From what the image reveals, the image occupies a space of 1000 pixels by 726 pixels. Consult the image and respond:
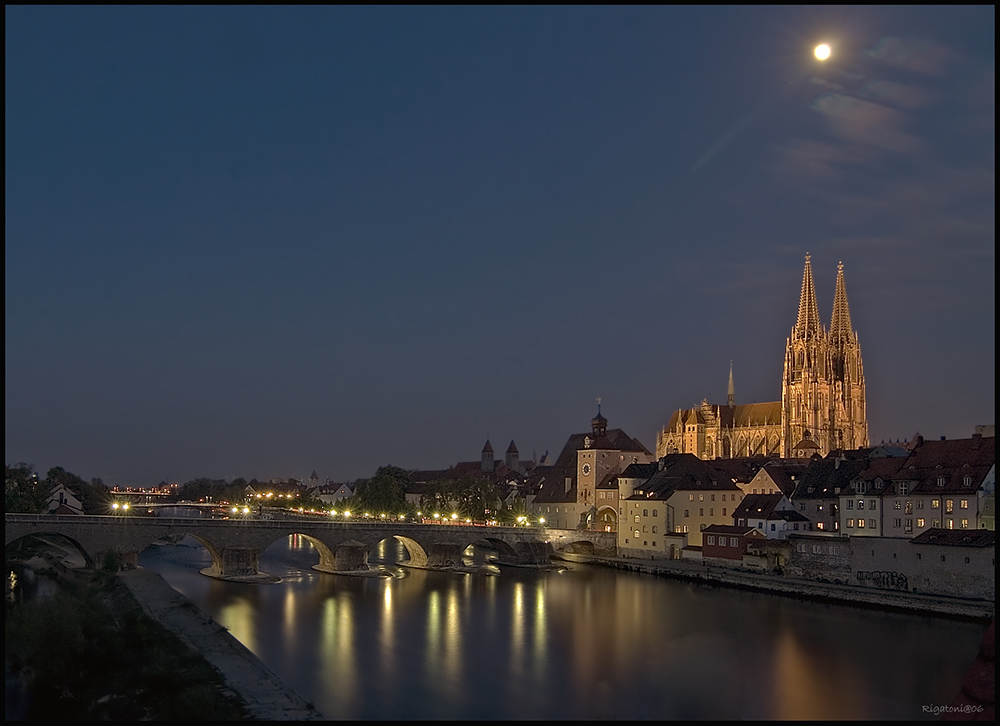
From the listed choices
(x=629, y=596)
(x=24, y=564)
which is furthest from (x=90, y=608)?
(x=629, y=596)

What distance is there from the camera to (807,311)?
17062 cm

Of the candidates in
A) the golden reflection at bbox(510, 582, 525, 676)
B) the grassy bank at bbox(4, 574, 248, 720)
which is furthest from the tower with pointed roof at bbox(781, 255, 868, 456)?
the grassy bank at bbox(4, 574, 248, 720)

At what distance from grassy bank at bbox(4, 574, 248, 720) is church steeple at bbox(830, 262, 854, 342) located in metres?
154

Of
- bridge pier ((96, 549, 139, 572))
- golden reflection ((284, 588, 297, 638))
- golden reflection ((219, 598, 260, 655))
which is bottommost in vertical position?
golden reflection ((284, 588, 297, 638))

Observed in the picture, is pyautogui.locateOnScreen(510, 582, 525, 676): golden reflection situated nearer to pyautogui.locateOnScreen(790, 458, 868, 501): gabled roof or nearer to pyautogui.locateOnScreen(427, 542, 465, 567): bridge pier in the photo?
pyautogui.locateOnScreen(427, 542, 465, 567): bridge pier

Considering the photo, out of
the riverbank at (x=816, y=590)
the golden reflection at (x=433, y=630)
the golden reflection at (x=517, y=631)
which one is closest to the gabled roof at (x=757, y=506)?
the riverbank at (x=816, y=590)

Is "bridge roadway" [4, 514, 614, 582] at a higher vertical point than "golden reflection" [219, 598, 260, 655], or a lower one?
higher

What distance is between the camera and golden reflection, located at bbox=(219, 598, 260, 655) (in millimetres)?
47562

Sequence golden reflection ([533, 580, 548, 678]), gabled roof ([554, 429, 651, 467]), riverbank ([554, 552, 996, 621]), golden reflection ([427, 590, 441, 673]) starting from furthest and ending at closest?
gabled roof ([554, 429, 651, 467]), riverbank ([554, 552, 996, 621]), golden reflection ([427, 590, 441, 673]), golden reflection ([533, 580, 548, 678])

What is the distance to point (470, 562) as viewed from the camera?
94.2m

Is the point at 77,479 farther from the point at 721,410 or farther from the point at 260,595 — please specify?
the point at 721,410

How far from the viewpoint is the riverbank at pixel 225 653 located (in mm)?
Result: 33469

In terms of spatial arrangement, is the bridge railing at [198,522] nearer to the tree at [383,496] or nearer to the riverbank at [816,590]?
the riverbank at [816,590]

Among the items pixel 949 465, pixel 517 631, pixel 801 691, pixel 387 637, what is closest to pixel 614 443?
pixel 949 465
